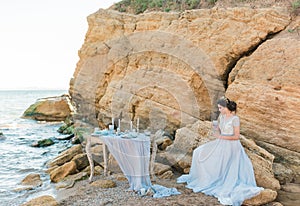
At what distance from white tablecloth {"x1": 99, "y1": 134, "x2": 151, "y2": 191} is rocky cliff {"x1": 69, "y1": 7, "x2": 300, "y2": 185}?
327 centimetres

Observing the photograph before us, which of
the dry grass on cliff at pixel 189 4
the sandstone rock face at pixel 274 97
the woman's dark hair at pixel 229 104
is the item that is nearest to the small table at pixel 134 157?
the woman's dark hair at pixel 229 104

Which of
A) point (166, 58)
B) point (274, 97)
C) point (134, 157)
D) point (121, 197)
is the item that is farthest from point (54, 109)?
point (274, 97)

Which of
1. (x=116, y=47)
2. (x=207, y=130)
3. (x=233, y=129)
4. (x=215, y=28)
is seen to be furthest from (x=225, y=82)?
(x=116, y=47)

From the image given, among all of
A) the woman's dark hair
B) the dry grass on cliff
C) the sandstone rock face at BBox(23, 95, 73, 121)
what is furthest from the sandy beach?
the sandstone rock face at BBox(23, 95, 73, 121)

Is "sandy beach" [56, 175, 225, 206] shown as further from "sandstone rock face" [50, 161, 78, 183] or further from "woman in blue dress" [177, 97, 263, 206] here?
"sandstone rock face" [50, 161, 78, 183]

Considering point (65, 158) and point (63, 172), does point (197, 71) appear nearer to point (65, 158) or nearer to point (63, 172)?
point (65, 158)

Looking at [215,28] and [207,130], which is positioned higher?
[215,28]

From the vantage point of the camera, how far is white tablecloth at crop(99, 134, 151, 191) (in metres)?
6.29

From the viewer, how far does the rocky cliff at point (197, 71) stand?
25.1 feet

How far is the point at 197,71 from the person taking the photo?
10.4 meters

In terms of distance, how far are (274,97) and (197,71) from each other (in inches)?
133

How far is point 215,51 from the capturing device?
1011cm

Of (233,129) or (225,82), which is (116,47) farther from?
(233,129)

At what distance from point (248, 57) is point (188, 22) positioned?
326 centimetres
